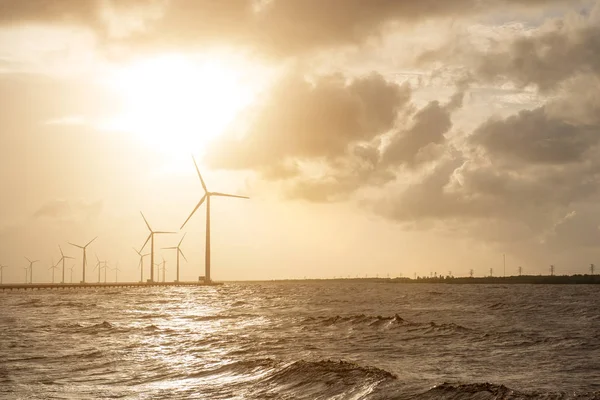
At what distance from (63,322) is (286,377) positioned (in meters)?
53.9

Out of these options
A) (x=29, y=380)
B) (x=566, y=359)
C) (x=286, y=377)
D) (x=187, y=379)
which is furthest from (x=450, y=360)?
(x=29, y=380)

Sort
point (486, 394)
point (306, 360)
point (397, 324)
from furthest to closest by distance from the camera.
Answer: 1. point (397, 324)
2. point (306, 360)
3. point (486, 394)

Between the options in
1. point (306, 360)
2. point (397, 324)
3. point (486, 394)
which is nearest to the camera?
point (486, 394)

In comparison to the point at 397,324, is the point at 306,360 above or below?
above

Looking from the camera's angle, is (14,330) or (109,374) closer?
(109,374)

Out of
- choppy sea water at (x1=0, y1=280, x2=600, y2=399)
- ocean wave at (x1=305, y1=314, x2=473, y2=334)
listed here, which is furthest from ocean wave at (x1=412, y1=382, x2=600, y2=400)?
ocean wave at (x1=305, y1=314, x2=473, y2=334)

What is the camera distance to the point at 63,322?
8344 centimetres

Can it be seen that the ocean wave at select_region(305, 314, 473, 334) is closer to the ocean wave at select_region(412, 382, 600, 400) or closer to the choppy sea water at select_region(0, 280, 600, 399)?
the choppy sea water at select_region(0, 280, 600, 399)

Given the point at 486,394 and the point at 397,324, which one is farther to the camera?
the point at 397,324

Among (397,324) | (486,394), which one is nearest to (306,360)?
(486,394)

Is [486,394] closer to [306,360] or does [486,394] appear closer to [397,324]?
[306,360]

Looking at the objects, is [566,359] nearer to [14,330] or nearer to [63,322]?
[14,330]

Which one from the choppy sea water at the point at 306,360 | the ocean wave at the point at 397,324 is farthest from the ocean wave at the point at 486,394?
the ocean wave at the point at 397,324

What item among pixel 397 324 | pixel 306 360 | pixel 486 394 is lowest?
pixel 397 324
